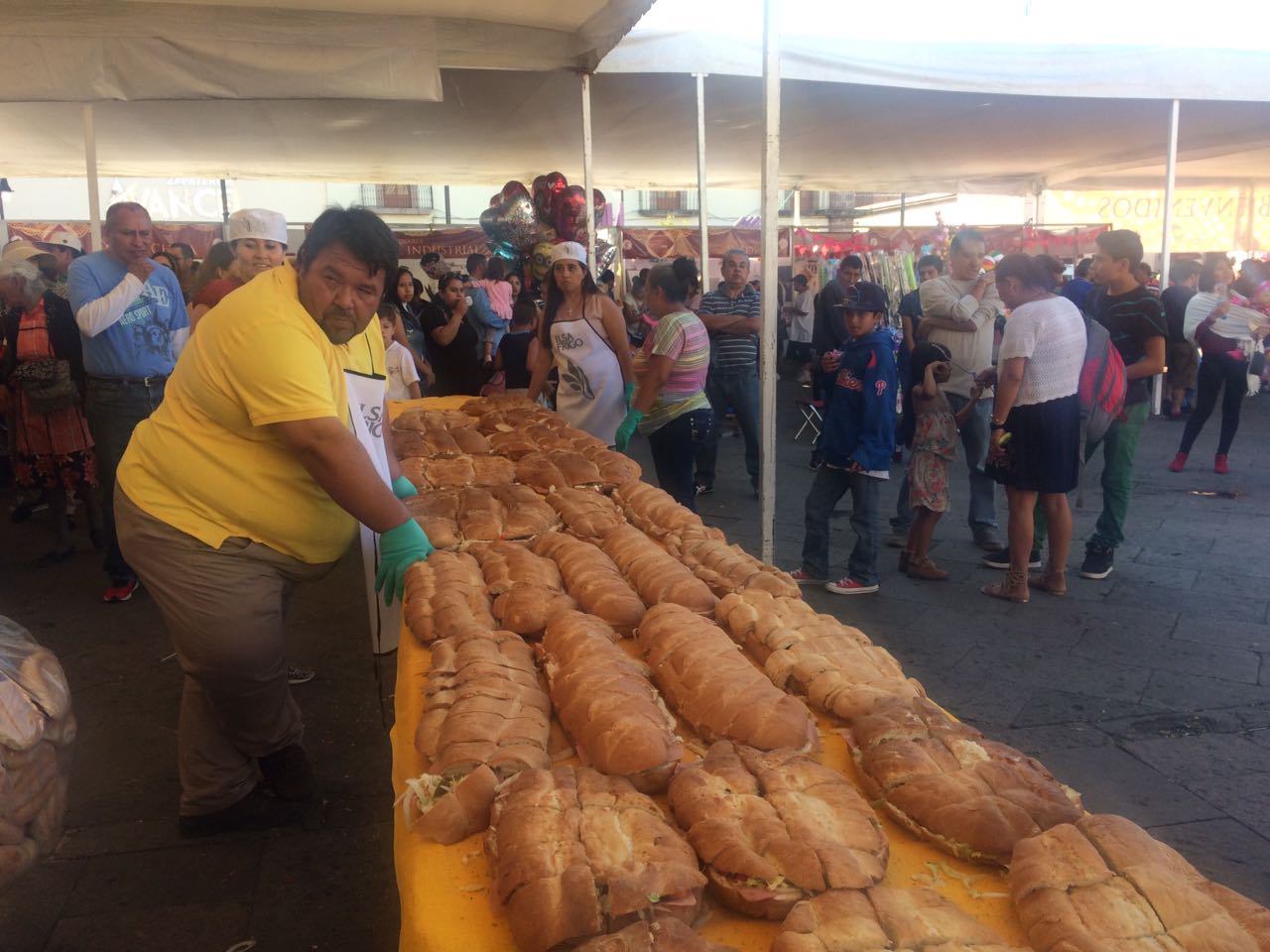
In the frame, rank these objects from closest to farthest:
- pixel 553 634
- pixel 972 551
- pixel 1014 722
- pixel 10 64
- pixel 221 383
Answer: pixel 553 634 → pixel 221 383 → pixel 1014 722 → pixel 10 64 → pixel 972 551

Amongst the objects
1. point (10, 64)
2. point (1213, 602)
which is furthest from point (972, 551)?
point (10, 64)

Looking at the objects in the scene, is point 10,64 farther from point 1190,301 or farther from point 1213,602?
point 1190,301

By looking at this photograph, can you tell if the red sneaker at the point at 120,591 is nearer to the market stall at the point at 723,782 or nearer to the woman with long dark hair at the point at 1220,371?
the market stall at the point at 723,782

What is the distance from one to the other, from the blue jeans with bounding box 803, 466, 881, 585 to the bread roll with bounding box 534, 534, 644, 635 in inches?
109

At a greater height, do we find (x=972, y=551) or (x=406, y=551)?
(x=406, y=551)

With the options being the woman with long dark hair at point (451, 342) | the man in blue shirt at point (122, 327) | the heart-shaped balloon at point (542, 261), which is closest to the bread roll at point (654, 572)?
the man in blue shirt at point (122, 327)

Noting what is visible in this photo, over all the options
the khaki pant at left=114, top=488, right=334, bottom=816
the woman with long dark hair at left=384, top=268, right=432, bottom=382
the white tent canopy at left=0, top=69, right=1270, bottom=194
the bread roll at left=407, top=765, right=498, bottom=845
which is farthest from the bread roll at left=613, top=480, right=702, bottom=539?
the white tent canopy at left=0, top=69, right=1270, bottom=194

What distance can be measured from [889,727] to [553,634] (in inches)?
31.8

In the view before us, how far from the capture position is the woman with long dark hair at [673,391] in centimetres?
525

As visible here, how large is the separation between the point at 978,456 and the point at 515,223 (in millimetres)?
4513

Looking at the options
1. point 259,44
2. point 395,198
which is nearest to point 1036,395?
point 259,44

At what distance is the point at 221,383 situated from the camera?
2.44 meters

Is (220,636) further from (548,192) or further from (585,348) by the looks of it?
(548,192)

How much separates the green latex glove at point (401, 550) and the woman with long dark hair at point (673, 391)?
2722 millimetres
